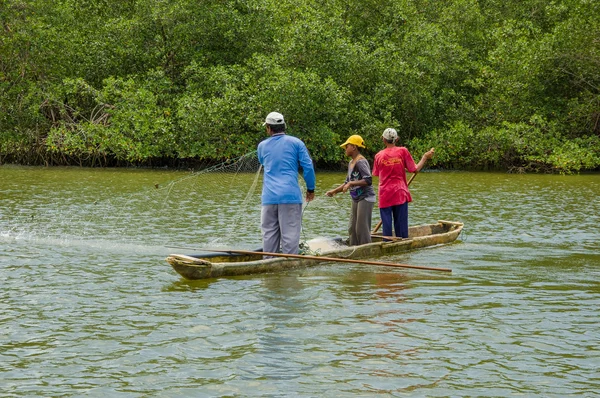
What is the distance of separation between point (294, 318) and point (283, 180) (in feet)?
8.50

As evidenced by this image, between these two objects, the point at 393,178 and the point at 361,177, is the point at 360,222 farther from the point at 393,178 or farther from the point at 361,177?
the point at 393,178

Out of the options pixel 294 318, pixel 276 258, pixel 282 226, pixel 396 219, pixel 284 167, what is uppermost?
pixel 284 167

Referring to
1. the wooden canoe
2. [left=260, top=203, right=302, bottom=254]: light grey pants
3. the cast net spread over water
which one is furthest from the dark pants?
[left=260, top=203, right=302, bottom=254]: light grey pants

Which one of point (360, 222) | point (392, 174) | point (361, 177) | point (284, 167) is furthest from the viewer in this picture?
point (392, 174)

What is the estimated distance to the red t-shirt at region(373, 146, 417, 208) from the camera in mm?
12109

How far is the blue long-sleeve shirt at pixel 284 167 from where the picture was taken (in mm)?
10305

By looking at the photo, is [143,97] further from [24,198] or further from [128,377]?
[128,377]

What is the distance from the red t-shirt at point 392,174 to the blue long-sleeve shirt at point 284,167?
6.82ft

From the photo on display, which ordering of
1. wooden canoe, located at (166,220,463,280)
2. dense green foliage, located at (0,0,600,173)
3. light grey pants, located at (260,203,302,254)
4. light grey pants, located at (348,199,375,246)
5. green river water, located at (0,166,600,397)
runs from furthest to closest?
1. dense green foliage, located at (0,0,600,173)
2. light grey pants, located at (348,199,375,246)
3. light grey pants, located at (260,203,302,254)
4. wooden canoe, located at (166,220,463,280)
5. green river water, located at (0,166,600,397)

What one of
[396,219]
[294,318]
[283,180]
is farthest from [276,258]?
[396,219]

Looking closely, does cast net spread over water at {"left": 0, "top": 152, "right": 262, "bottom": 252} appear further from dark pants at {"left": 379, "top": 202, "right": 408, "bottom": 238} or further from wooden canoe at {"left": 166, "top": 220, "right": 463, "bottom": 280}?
dark pants at {"left": 379, "top": 202, "right": 408, "bottom": 238}

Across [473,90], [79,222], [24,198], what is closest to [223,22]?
[473,90]

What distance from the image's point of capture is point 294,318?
8195 millimetres

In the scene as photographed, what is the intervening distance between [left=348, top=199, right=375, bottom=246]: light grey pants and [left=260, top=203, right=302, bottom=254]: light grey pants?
1496 mm
